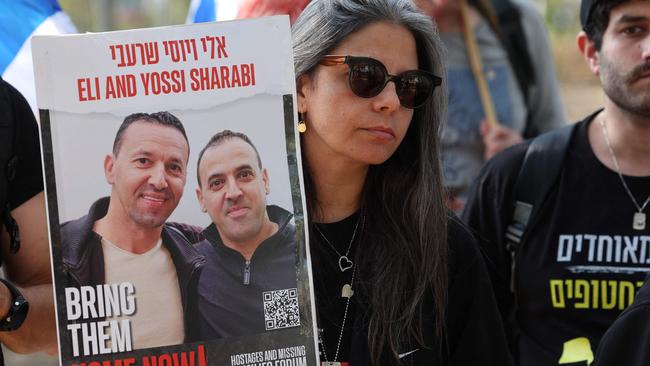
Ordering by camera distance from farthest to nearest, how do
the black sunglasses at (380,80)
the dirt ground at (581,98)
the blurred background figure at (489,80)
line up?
the dirt ground at (581,98)
the blurred background figure at (489,80)
the black sunglasses at (380,80)

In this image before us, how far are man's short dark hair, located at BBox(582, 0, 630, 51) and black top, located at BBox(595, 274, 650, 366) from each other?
4.46 feet

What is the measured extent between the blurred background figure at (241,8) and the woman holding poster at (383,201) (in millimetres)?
588

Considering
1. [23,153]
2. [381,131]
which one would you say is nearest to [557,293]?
[381,131]

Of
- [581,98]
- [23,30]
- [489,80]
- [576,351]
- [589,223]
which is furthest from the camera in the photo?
[581,98]

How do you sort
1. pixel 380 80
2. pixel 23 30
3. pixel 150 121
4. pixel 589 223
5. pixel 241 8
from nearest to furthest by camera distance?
pixel 150 121, pixel 380 80, pixel 589 223, pixel 23 30, pixel 241 8

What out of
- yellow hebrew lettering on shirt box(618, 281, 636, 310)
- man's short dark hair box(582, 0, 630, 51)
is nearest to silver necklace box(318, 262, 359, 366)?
yellow hebrew lettering on shirt box(618, 281, 636, 310)

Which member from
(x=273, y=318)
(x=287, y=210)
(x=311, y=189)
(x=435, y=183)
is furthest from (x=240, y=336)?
(x=435, y=183)

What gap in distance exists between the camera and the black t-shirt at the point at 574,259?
10.7 feet

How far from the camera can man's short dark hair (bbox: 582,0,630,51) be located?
Answer: 3.46m

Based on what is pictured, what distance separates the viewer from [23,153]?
2.62 metres

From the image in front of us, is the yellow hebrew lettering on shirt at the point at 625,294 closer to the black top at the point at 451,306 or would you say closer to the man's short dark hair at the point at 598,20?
the black top at the point at 451,306

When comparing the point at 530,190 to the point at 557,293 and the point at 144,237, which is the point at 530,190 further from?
the point at 144,237

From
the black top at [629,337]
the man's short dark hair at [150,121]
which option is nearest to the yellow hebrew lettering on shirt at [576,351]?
the black top at [629,337]

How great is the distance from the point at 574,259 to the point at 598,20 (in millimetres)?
825
